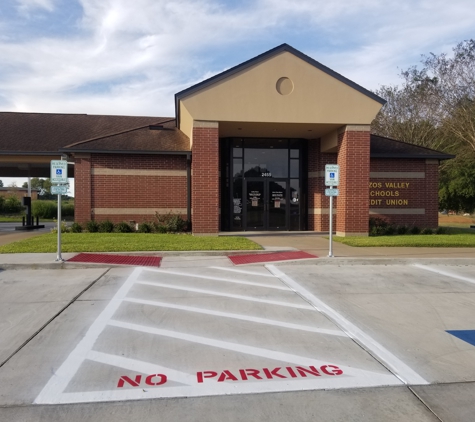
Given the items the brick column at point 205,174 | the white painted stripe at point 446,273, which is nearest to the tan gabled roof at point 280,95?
the brick column at point 205,174

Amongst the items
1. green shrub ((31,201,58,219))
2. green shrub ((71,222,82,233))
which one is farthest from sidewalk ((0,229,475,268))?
green shrub ((31,201,58,219))

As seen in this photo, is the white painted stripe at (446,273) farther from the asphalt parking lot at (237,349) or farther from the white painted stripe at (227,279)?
the white painted stripe at (227,279)

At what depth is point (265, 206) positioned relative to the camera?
2019 cm

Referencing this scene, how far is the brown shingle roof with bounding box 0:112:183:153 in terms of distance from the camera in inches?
858

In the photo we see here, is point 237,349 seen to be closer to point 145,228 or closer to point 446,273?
point 446,273

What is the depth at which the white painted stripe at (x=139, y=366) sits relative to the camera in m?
4.52

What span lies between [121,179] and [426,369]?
1622 cm

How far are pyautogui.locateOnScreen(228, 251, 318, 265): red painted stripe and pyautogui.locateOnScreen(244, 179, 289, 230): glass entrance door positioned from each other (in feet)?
23.2

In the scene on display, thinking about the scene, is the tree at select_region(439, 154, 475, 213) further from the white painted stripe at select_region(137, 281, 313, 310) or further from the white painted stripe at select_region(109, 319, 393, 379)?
the white painted stripe at select_region(109, 319, 393, 379)

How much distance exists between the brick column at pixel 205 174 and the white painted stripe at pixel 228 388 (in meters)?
12.6

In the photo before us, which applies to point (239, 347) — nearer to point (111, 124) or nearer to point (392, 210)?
point (392, 210)

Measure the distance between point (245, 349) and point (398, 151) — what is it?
1727cm

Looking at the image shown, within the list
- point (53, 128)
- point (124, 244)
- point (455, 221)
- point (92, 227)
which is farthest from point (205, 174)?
point (455, 221)

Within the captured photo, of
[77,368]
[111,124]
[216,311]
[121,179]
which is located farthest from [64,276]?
[111,124]
